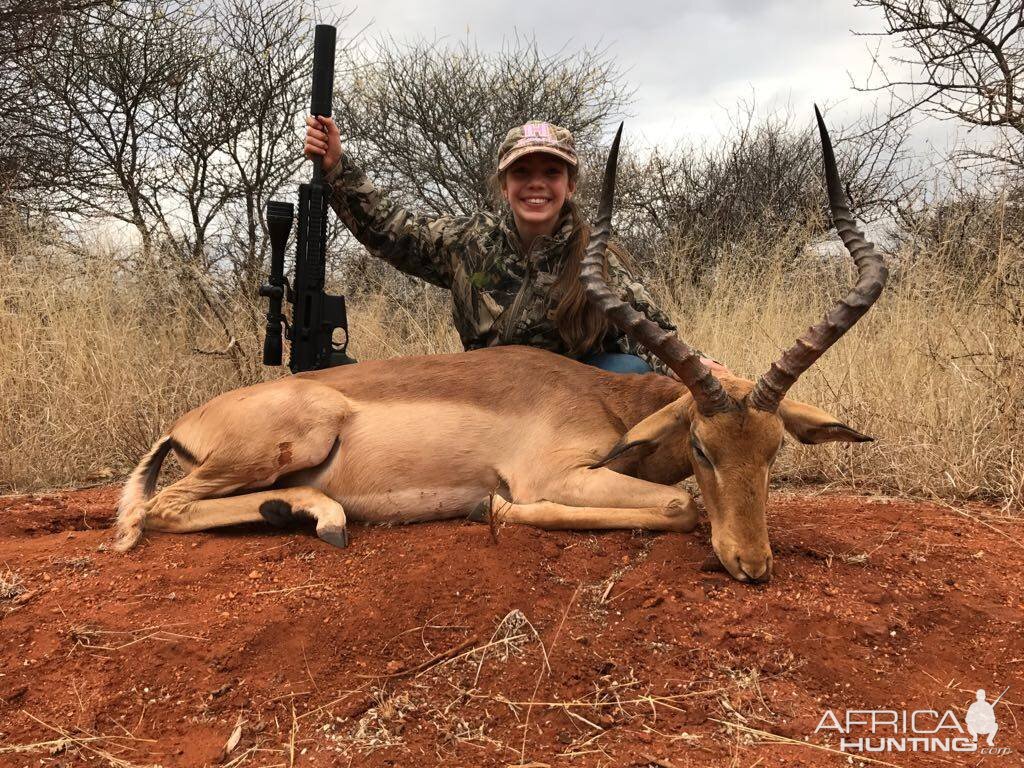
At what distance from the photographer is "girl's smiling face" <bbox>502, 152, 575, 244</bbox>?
15.3 ft

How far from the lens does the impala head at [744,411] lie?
2.69 meters

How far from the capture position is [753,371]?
6.20m

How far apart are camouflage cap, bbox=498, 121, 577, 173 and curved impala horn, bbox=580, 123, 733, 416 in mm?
1536

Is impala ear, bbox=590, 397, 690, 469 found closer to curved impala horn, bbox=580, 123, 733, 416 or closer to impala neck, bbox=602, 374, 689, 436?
curved impala horn, bbox=580, 123, 733, 416

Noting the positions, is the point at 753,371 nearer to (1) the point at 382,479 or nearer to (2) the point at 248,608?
(1) the point at 382,479

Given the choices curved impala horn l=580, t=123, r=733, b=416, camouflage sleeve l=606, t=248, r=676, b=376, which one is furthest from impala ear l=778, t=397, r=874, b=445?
camouflage sleeve l=606, t=248, r=676, b=376

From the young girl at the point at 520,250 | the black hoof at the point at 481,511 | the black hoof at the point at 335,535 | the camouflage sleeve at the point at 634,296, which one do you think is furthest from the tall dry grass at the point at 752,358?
the black hoof at the point at 335,535

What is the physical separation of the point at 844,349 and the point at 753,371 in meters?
0.73

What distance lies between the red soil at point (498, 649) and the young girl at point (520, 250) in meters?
1.76

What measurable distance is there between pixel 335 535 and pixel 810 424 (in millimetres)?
2081

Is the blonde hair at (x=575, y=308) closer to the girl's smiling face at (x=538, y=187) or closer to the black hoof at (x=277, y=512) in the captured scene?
the girl's smiling face at (x=538, y=187)

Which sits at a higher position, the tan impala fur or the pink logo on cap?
the pink logo on cap

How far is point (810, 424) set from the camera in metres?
3.08
